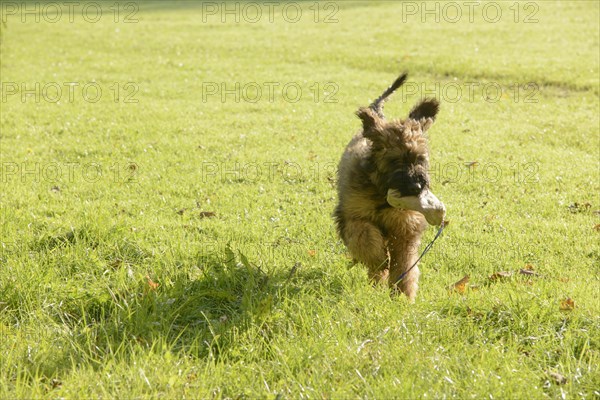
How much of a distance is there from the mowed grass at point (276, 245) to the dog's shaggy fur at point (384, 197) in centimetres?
24

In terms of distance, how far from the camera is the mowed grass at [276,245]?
3.85 meters

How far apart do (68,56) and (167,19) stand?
31.3ft

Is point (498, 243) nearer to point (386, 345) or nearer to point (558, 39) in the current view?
point (386, 345)

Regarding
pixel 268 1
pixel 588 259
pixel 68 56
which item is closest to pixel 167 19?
pixel 268 1

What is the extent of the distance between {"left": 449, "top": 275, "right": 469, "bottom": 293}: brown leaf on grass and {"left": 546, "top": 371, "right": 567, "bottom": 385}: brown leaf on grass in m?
1.40

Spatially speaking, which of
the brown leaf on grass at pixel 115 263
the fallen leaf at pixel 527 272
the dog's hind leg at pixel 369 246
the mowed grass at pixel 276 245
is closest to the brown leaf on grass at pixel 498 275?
the mowed grass at pixel 276 245

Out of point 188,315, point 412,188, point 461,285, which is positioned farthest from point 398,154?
point 188,315

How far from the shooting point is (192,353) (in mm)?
4156

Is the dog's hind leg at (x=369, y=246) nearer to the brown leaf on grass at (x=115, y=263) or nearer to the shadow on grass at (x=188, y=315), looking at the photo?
the shadow on grass at (x=188, y=315)

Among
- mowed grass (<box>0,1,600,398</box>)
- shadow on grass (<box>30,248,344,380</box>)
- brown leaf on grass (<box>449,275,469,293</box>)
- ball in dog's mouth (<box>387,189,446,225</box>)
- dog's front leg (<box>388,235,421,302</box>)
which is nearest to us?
mowed grass (<box>0,1,600,398</box>)

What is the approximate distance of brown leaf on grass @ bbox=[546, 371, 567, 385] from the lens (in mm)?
3697

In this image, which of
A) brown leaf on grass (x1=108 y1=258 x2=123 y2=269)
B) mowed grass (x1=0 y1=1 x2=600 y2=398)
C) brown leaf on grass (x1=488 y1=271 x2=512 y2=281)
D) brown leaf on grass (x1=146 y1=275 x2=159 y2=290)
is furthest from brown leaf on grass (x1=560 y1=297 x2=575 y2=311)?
brown leaf on grass (x1=108 y1=258 x2=123 y2=269)

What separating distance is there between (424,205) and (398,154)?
1.58 ft

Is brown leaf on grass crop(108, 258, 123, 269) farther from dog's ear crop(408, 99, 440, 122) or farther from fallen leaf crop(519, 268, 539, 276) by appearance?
fallen leaf crop(519, 268, 539, 276)
